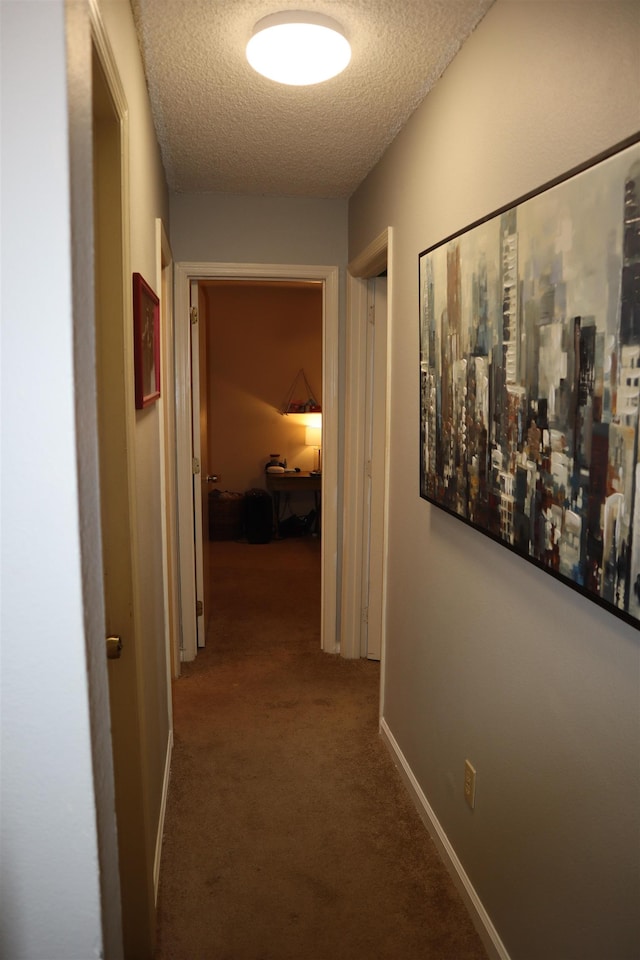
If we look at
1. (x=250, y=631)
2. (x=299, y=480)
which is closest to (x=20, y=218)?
(x=250, y=631)

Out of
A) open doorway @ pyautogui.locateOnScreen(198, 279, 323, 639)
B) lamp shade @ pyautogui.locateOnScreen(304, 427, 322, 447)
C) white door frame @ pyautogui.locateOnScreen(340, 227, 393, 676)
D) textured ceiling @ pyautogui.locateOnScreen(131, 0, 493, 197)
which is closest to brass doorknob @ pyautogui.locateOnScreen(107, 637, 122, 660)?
textured ceiling @ pyautogui.locateOnScreen(131, 0, 493, 197)

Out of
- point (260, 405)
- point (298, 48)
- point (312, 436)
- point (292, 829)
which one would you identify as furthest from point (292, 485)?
point (298, 48)

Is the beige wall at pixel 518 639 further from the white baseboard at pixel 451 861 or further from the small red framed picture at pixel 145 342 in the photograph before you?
the small red framed picture at pixel 145 342

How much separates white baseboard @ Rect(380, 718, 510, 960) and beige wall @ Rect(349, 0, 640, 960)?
0.05 meters

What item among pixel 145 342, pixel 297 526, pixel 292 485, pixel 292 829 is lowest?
pixel 292 829

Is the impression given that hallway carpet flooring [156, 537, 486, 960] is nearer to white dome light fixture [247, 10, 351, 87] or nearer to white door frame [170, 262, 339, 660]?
white door frame [170, 262, 339, 660]

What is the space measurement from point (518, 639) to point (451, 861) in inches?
36.8

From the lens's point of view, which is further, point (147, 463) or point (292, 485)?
point (292, 485)

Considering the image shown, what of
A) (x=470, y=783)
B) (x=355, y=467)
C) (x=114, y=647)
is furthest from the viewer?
(x=355, y=467)

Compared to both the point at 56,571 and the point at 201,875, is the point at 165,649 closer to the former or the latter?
the point at 201,875

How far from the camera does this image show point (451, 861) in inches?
85.4

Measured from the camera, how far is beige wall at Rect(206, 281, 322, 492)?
6637 mm

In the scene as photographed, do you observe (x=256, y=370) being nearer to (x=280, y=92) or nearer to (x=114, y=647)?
(x=280, y=92)

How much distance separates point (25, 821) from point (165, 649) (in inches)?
76.8
